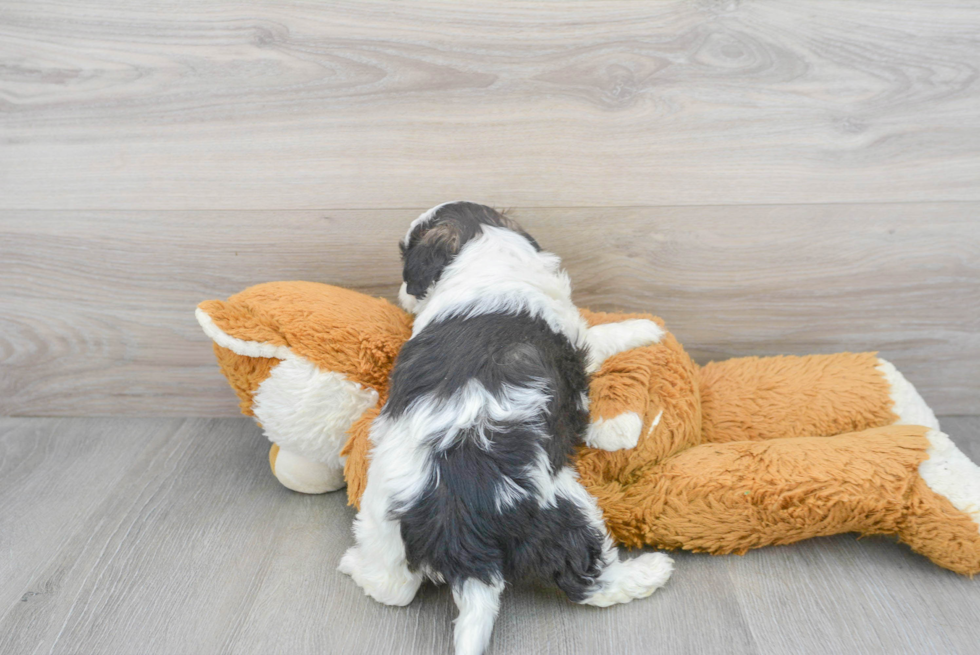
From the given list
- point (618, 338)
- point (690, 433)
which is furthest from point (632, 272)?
point (690, 433)

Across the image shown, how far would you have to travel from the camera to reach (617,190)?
5.16ft

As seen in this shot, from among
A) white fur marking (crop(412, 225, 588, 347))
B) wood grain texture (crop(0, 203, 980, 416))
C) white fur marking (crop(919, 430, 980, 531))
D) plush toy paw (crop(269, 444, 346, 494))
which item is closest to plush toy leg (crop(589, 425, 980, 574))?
white fur marking (crop(919, 430, 980, 531))

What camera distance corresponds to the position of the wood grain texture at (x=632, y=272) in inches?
63.2

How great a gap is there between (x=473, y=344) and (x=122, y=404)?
3.99ft

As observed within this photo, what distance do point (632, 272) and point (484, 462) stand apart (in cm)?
76

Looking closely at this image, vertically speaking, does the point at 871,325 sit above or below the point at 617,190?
below

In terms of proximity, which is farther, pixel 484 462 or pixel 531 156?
pixel 531 156

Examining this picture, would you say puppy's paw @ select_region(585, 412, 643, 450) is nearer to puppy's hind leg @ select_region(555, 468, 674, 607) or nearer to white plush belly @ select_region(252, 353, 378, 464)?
puppy's hind leg @ select_region(555, 468, 674, 607)

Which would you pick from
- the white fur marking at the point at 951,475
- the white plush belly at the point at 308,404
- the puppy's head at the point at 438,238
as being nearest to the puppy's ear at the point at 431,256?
the puppy's head at the point at 438,238

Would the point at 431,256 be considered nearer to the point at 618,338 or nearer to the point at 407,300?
the point at 407,300

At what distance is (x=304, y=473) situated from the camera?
4.93ft

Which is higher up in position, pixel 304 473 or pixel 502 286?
pixel 502 286

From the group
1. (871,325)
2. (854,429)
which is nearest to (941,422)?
(871,325)

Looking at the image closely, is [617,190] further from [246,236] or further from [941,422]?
[941,422]
